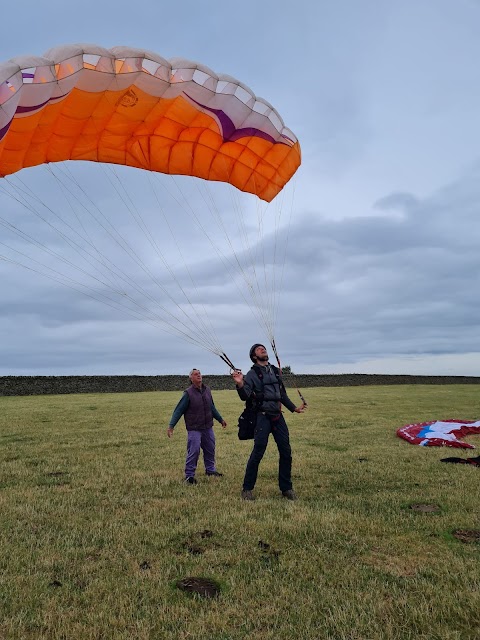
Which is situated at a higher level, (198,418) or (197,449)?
(198,418)

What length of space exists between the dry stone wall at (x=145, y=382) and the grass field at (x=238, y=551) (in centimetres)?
2245

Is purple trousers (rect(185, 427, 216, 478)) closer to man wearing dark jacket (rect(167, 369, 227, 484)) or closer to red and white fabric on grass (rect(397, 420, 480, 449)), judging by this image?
man wearing dark jacket (rect(167, 369, 227, 484))

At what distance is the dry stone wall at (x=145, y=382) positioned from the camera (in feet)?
121

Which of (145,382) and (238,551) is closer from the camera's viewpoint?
(238,551)

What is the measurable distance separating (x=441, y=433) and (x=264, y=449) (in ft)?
25.4

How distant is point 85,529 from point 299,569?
282cm

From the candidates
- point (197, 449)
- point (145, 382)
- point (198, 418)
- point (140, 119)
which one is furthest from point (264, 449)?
point (145, 382)

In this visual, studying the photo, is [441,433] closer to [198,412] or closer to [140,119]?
[198,412]

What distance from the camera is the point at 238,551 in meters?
5.00

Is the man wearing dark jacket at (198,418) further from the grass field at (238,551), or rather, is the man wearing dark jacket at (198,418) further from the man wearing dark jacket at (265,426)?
the man wearing dark jacket at (265,426)

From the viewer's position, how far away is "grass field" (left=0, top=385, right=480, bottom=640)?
365 cm

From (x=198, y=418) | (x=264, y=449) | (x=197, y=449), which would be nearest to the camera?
(x=264, y=449)

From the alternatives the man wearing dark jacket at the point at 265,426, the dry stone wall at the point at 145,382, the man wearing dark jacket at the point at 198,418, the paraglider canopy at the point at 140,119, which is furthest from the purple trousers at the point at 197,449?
the dry stone wall at the point at 145,382

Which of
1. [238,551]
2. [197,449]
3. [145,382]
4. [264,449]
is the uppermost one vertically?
[145,382]
